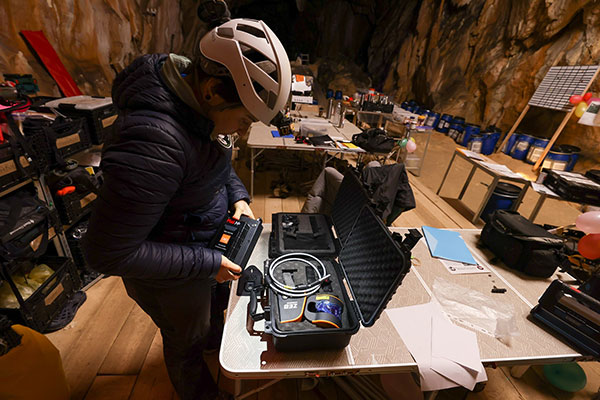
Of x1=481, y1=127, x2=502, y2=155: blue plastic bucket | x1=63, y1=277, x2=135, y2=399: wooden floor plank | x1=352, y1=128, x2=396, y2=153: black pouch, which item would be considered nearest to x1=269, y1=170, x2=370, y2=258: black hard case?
x1=63, y1=277, x2=135, y2=399: wooden floor plank

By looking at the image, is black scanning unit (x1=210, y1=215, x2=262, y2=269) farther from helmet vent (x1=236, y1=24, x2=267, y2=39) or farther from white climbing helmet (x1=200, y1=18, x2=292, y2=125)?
helmet vent (x1=236, y1=24, x2=267, y2=39)

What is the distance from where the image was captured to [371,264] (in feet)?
2.98

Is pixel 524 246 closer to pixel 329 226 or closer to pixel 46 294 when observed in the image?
pixel 329 226

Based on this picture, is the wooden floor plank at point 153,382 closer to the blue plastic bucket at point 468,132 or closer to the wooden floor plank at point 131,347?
the wooden floor plank at point 131,347

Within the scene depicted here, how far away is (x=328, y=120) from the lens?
13.2 feet

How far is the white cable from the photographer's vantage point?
2.84ft

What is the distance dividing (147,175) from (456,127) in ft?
22.0

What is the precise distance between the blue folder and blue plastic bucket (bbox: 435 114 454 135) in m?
5.71

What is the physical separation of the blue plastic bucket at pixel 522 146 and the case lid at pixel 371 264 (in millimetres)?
5438

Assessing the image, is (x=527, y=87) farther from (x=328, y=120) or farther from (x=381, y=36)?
(x=381, y=36)

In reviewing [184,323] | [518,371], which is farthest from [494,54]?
[184,323]

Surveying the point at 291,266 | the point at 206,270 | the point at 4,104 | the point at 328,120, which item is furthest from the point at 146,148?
the point at 328,120

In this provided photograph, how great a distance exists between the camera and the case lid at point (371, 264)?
2.56 ft

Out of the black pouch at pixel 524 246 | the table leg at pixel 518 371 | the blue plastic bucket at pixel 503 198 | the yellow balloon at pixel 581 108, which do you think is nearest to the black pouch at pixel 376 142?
the blue plastic bucket at pixel 503 198
